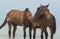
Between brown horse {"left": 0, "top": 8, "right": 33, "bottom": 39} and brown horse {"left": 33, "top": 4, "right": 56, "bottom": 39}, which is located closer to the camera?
brown horse {"left": 33, "top": 4, "right": 56, "bottom": 39}

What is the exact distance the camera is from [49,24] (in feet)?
13.5

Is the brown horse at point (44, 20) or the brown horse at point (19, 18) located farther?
the brown horse at point (19, 18)

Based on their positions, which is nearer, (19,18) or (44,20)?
(44,20)

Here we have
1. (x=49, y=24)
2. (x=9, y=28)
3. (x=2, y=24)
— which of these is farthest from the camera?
(x=2, y=24)

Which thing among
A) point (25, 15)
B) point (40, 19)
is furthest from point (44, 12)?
point (25, 15)

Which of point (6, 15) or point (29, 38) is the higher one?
point (6, 15)

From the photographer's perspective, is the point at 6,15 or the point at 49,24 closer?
the point at 49,24

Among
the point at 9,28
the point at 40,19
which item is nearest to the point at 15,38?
the point at 9,28

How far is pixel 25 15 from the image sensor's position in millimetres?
4625

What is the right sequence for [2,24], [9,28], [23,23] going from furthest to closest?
[2,24], [9,28], [23,23]

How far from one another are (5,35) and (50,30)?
1.21 metres

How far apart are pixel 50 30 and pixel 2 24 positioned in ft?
4.27

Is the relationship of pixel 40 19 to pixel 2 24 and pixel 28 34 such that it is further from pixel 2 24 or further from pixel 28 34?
pixel 2 24

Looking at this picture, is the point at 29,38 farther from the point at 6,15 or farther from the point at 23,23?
the point at 6,15
